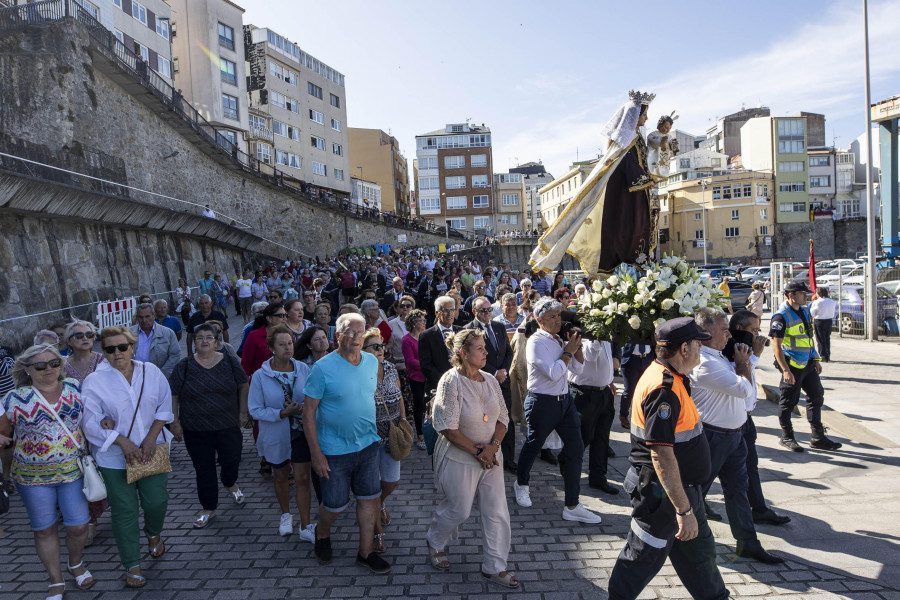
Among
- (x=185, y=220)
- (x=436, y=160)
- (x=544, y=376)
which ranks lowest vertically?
(x=544, y=376)

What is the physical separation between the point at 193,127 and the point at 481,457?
83.7 feet

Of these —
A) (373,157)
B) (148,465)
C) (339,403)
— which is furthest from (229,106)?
(339,403)

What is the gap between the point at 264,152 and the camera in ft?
154

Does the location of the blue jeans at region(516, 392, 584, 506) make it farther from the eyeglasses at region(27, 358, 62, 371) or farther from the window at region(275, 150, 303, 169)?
the window at region(275, 150, 303, 169)

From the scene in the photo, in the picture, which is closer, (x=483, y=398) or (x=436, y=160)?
(x=483, y=398)

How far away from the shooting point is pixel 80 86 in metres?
17.8

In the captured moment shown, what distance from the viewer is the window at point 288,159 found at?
4850cm

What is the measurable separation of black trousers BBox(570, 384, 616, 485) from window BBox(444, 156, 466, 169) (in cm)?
6958

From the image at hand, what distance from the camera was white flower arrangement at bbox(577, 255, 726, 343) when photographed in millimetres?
4461

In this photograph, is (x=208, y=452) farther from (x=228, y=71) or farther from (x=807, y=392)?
(x=228, y=71)

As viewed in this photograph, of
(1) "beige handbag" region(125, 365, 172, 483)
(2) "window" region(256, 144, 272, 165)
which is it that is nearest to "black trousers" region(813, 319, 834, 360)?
(1) "beige handbag" region(125, 365, 172, 483)

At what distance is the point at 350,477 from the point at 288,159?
48976 mm

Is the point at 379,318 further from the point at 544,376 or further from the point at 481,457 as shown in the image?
the point at 481,457

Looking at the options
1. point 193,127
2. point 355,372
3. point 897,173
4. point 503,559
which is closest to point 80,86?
point 193,127
